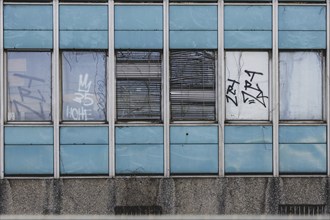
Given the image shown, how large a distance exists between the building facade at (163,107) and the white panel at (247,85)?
22mm

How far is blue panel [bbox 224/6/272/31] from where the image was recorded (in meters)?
13.0

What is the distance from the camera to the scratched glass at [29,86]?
42.6 ft

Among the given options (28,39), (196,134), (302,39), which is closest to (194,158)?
(196,134)

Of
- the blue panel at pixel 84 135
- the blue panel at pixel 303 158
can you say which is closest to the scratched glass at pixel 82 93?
the blue panel at pixel 84 135

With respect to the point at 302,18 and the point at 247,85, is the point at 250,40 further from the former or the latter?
the point at 302,18

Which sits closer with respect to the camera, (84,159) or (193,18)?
(84,159)

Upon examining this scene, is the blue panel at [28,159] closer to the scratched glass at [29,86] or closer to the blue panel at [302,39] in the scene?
the scratched glass at [29,86]

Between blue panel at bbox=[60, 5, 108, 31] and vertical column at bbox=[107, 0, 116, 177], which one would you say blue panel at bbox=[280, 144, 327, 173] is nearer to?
vertical column at bbox=[107, 0, 116, 177]

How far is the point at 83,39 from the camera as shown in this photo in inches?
508

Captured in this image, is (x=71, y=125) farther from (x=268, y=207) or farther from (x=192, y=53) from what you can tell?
(x=268, y=207)

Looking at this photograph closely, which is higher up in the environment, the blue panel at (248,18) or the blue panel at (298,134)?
the blue panel at (248,18)

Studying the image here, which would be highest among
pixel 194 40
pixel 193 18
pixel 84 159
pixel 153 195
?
pixel 193 18

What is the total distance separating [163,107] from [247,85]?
1902 mm

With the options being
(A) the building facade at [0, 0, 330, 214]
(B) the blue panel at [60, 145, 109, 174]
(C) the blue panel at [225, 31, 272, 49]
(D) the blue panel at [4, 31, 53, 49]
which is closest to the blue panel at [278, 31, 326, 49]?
(A) the building facade at [0, 0, 330, 214]
